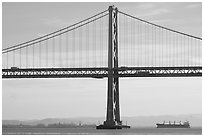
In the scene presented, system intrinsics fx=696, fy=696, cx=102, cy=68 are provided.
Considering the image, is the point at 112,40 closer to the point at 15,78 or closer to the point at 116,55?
the point at 116,55

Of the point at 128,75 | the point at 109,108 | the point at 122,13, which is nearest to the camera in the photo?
the point at 109,108

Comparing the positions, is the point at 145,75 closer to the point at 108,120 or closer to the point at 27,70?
the point at 108,120

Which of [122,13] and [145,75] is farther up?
[122,13]

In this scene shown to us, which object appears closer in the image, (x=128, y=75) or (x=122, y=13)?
(x=128, y=75)

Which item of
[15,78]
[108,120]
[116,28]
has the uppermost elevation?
[116,28]

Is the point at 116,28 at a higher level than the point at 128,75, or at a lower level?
higher

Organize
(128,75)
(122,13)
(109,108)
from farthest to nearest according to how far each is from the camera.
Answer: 1. (122,13)
2. (128,75)
3. (109,108)

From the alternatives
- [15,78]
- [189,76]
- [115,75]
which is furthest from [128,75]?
[15,78]

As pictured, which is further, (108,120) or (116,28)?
(116,28)

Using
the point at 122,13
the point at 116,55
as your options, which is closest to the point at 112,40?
the point at 116,55
